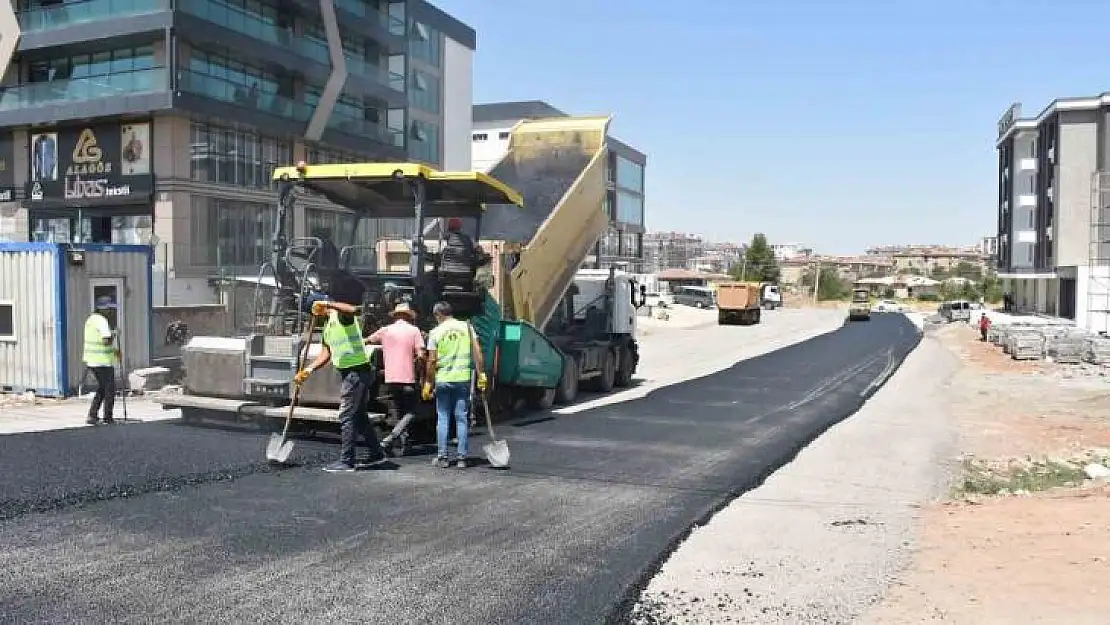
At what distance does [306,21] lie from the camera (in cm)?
3622

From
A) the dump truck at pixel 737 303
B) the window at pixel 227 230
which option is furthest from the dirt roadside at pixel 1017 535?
the dump truck at pixel 737 303

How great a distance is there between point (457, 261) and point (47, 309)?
267 inches

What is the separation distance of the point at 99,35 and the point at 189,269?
7568 mm

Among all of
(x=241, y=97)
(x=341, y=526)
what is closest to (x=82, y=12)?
(x=241, y=97)

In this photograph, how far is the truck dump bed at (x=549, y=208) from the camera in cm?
1320

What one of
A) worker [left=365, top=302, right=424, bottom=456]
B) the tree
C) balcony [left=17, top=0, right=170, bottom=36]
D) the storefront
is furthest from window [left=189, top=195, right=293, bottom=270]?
the tree

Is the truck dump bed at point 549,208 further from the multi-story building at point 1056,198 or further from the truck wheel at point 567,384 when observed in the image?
the multi-story building at point 1056,198

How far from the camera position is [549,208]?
47.7 ft

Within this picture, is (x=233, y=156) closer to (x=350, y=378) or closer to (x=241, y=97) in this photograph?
(x=241, y=97)

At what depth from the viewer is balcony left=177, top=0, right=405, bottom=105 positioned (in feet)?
99.5

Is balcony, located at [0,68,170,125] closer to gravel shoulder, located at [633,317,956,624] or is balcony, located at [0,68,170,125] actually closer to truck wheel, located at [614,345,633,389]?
truck wheel, located at [614,345,633,389]

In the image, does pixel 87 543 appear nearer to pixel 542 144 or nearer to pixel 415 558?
pixel 415 558

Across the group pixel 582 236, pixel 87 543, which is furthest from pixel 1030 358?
pixel 87 543

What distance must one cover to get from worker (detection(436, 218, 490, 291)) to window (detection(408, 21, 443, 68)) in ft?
122
